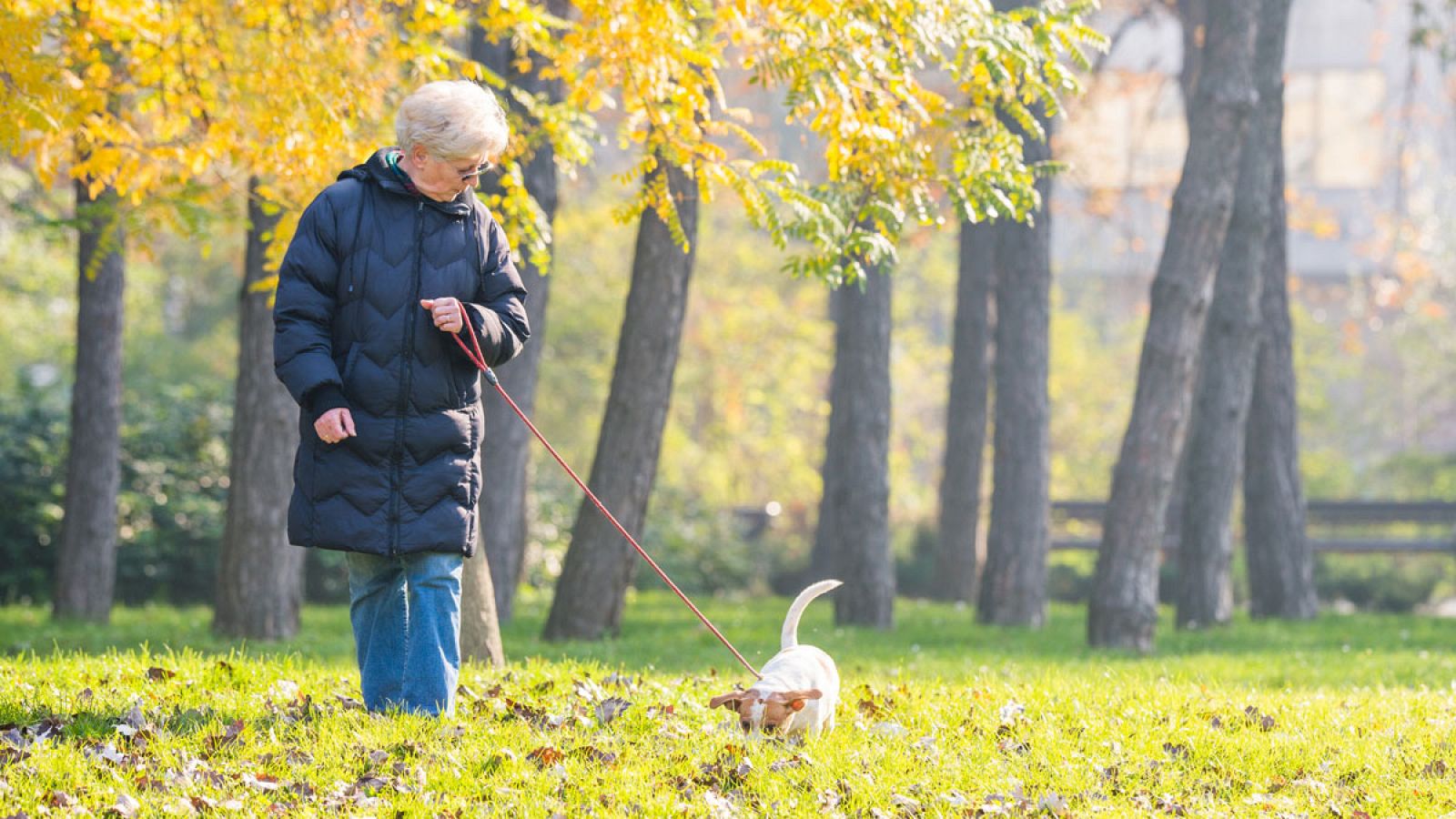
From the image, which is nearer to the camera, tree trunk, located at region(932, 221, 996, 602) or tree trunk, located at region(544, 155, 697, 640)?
tree trunk, located at region(544, 155, 697, 640)

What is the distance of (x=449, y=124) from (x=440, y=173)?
19cm

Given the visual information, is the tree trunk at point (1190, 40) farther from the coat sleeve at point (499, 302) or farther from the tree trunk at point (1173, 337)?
the coat sleeve at point (499, 302)

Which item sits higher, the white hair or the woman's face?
the white hair

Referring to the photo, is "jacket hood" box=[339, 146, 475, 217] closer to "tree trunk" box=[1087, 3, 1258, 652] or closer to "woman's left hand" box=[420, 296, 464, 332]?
"woman's left hand" box=[420, 296, 464, 332]

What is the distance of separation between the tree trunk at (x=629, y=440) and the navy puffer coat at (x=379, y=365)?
505 cm

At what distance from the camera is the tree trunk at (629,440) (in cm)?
1014

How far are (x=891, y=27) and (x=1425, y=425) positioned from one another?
1059 inches

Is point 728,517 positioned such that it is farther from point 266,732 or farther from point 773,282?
point 266,732

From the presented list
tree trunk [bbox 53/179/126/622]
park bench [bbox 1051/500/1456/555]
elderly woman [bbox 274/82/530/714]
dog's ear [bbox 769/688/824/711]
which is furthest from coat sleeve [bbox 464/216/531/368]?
park bench [bbox 1051/500/1456/555]

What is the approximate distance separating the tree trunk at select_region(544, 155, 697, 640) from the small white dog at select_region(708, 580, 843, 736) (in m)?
4.86

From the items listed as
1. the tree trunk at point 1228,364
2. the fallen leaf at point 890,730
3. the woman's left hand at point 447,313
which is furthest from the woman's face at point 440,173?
the tree trunk at point 1228,364

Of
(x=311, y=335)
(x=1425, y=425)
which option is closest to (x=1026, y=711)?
(x=311, y=335)

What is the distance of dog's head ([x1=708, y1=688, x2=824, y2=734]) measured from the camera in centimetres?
505

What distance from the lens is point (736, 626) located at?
483 inches
